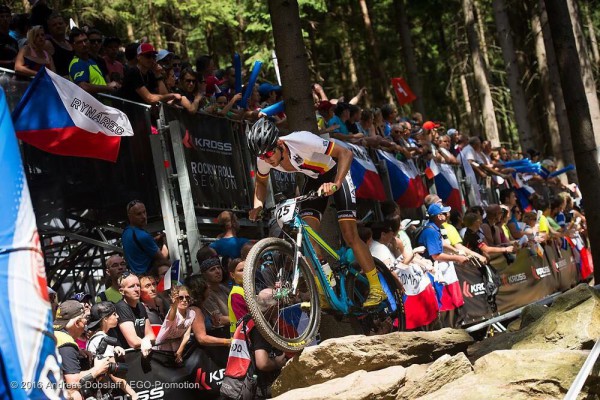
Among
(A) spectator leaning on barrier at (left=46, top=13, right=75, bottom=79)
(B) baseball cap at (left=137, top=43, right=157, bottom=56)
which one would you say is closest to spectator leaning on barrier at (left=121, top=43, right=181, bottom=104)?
(B) baseball cap at (left=137, top=43, right=157, bottom=56)

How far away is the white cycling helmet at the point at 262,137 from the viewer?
7.57m

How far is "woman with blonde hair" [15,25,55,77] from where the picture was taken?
352 inches

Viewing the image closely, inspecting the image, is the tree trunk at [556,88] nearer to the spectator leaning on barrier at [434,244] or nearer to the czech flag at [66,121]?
the spectator leaning on barrier at [434,244]

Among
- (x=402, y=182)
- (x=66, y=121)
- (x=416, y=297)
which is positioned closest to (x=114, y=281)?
(x=66, y=121)

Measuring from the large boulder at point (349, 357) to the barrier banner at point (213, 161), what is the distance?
3398 mm

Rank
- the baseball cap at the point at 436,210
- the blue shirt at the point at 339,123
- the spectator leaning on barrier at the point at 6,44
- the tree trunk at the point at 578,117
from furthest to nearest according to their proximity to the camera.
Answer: the blue shirt at the point at 339,123 < the baseball cap at the point at 436,210 < the tree trunk at the point at 578,117 < the spectator leaning on barrier at the point at 6,44

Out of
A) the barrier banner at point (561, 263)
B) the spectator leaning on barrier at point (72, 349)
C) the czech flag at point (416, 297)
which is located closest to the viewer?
the spectator leaning on barrier at point (72, 349)

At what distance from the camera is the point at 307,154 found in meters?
7.97

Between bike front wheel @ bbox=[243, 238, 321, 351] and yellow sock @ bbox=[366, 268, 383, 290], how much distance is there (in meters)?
0.75

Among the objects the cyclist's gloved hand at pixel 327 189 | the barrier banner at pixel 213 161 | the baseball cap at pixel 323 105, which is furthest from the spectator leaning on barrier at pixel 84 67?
the baseball cap at pixel 323 105

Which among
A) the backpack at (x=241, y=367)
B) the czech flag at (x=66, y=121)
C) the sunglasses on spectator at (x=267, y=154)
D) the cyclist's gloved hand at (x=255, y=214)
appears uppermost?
the czech flag at (x=66, y=121)

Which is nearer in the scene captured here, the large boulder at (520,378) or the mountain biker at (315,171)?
the large boulder at (520,378)

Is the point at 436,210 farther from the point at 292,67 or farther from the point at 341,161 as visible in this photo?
the point at 341,161

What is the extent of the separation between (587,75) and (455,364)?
16.1 meters
